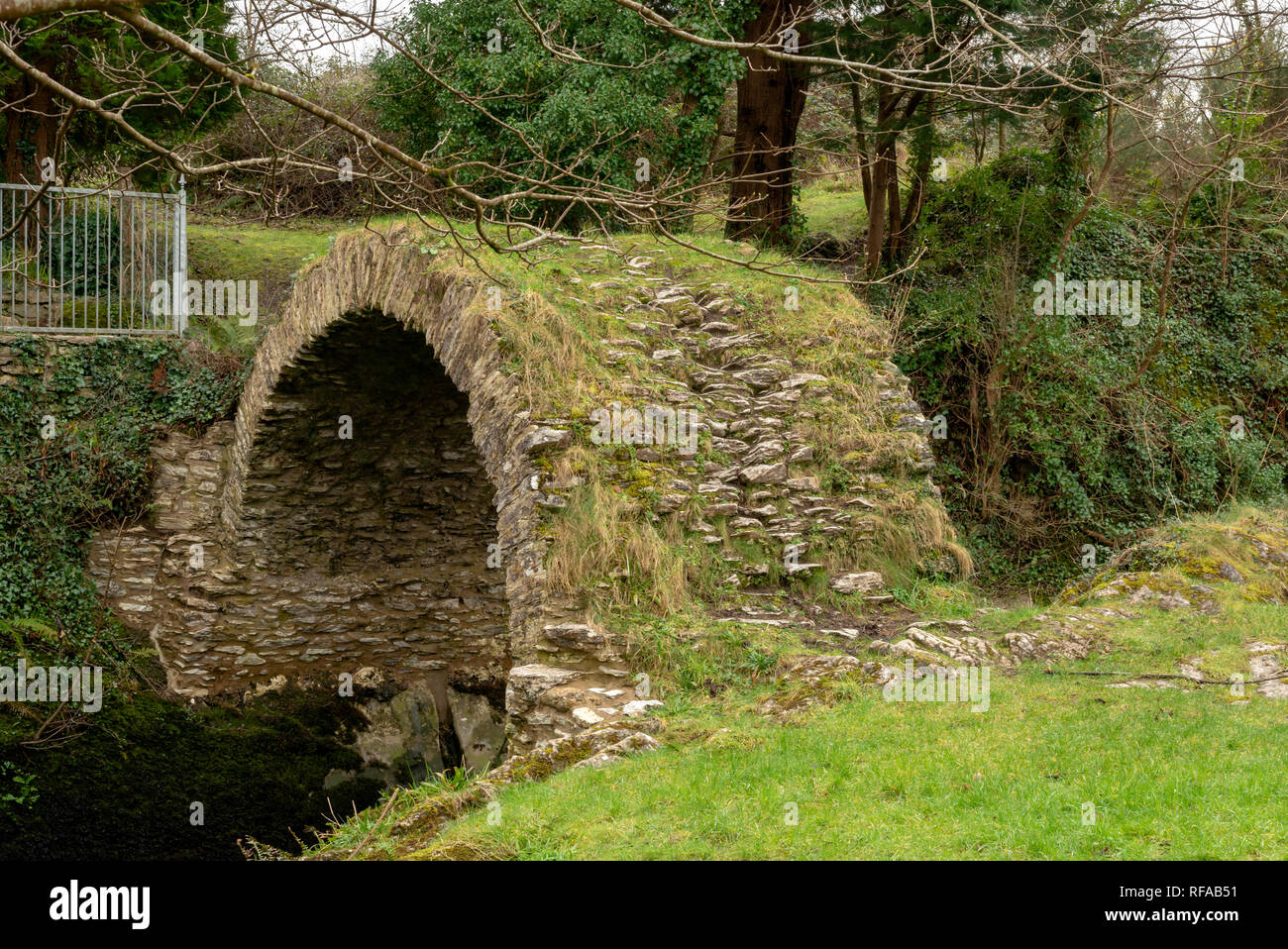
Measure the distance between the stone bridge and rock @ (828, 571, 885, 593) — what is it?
635 mm

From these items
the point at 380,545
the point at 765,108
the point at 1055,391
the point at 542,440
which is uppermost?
the point at 765,108

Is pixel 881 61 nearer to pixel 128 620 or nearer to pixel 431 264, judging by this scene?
pixel 431 264

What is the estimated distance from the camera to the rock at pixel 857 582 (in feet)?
26.5

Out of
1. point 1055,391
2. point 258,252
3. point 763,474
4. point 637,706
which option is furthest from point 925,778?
point 258,252

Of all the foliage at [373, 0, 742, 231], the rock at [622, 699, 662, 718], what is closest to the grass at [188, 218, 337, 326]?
the foliage at [373, 0, 742, 231]

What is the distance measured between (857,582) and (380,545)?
7.41 metres

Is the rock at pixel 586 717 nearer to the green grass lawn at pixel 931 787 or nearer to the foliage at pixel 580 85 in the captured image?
the green grass lawn at pixel 931 787

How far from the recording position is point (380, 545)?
13.6m

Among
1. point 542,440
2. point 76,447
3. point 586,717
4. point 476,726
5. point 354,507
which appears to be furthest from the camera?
point 476,726

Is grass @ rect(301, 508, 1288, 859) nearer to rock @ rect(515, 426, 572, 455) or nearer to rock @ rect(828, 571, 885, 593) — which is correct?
rock @ rect(828, 571, 885, 593)

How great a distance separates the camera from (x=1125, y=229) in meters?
15.6

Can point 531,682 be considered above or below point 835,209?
below

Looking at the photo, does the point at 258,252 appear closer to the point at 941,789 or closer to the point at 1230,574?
the point at 1230,574
